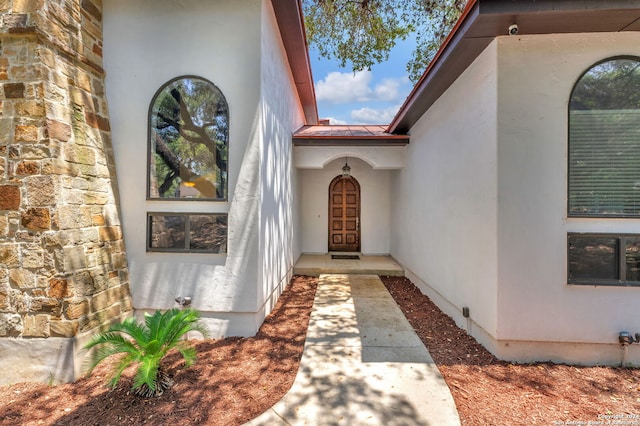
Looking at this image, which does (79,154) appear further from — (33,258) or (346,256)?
(346,256)

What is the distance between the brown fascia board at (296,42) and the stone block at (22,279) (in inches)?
188

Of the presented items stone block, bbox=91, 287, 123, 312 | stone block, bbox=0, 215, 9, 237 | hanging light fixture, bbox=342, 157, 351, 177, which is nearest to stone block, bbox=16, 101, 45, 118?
stone block, bbox=0, 215, 9, 237

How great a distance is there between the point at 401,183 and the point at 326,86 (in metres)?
10.1

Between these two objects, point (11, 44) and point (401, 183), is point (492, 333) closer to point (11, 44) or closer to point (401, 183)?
point (401, 183)

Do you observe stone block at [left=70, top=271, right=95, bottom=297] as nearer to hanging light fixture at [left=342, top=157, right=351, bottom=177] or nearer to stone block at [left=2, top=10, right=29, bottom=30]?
stone block at [left=2, top=10, right=29, bottom=30]

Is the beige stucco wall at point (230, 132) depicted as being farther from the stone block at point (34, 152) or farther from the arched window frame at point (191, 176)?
the stone block at point (34, 152)

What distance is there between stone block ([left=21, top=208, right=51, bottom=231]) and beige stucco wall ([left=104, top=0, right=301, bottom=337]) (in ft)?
2.91

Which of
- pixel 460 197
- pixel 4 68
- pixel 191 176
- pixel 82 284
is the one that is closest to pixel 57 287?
pixel 82 284

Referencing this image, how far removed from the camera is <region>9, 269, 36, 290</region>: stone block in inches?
121

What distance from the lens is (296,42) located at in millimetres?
5359

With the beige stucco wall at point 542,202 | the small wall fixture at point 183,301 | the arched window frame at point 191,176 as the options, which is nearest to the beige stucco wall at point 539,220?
the beige stucco wall at point 542,202

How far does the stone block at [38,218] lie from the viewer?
3.05 meters

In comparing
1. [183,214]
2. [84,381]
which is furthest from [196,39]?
[84,381]

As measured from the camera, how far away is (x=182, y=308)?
383cm
